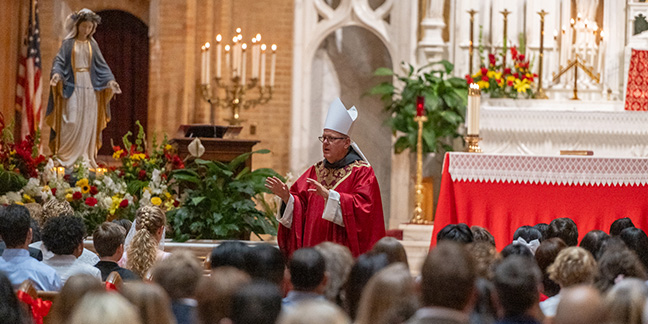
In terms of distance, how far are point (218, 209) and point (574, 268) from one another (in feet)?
15.5

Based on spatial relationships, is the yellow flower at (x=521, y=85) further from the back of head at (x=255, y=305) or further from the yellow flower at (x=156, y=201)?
the back of head at (x=255, y=305)

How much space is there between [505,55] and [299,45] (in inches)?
104

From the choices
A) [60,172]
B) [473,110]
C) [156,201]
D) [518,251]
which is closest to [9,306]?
[518,251]

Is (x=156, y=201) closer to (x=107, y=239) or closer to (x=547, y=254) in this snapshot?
(x=107, y=239)

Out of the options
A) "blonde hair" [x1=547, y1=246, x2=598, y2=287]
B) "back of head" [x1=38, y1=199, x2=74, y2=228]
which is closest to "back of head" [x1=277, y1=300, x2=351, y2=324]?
"blonde hair" [x1=547, y1=246, x2=598, y2=287]

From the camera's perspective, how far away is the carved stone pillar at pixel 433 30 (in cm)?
1144

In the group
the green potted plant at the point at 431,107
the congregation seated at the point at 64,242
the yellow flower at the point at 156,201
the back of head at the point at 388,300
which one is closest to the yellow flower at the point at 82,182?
the yellow flower at the point at 156,201

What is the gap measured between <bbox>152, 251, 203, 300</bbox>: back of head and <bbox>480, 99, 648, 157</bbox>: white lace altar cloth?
7.62m

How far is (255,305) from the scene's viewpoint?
2.91 meters

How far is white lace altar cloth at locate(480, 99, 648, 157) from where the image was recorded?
34.8 ft

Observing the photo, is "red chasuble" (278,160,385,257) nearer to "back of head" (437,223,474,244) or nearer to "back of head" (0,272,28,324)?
"back of head" (437,223,474,244)

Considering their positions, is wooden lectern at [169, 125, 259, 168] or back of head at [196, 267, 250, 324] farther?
wooden lectern at [169, 125, 259, 168]

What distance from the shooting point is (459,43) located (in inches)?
452

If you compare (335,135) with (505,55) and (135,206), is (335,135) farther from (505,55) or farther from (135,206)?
(505,55)
